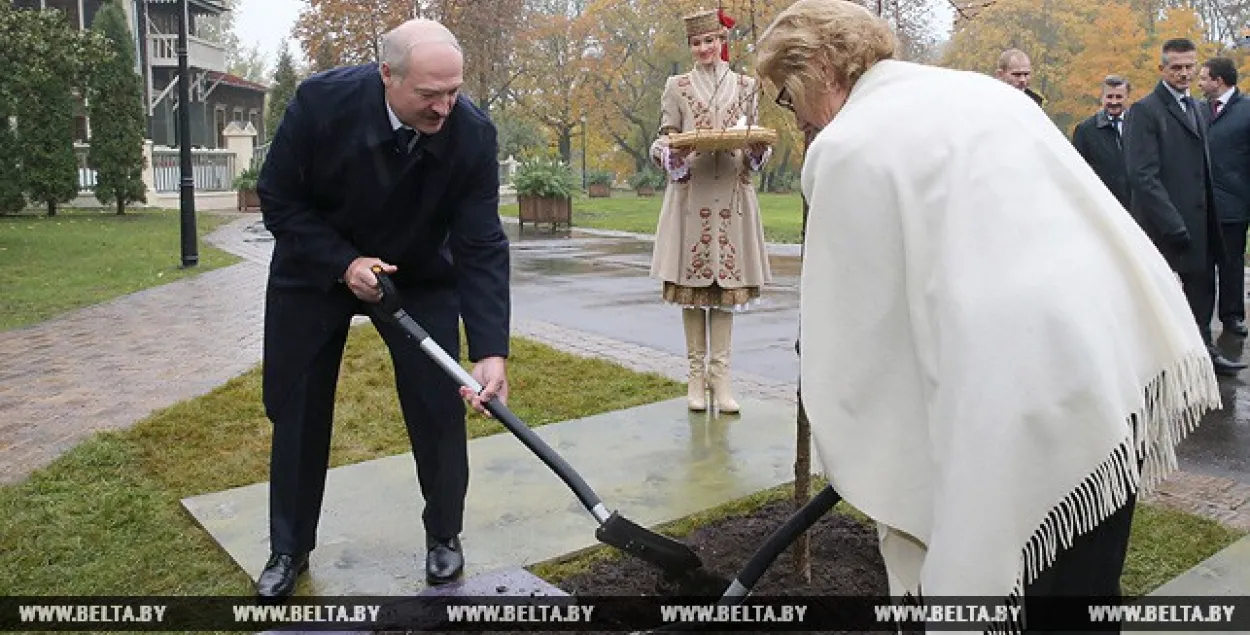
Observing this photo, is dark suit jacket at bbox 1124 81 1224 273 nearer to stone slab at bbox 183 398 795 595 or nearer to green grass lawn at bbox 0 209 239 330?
stone slab at bbox 183 398 795 595

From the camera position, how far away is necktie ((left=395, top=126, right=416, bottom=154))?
10.6 feet

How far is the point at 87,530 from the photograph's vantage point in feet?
13.0

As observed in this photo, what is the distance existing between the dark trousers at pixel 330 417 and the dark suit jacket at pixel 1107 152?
6.39 metres

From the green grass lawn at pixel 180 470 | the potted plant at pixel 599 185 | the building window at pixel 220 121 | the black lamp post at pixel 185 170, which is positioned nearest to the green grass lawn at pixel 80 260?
the black lamp post at pixel 185 170

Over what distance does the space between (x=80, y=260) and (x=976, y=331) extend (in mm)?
14874

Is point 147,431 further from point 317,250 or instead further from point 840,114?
point 840,114

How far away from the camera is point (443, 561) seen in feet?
11.5

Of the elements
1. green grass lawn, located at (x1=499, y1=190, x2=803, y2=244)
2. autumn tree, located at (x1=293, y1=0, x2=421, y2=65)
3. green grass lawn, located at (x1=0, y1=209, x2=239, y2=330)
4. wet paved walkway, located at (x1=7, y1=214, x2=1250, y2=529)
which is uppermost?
autumn tree, located at (x1=293, y1=0, x2=421, y2=65)

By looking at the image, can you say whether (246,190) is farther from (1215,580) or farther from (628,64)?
(1215,580)

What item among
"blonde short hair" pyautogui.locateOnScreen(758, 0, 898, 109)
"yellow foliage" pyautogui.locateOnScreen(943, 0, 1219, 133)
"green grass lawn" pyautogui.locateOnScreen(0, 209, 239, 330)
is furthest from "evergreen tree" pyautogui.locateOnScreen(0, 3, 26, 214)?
"yellow foliage" pyautogui.locateOnScreen(943, 0, 1219, 133)

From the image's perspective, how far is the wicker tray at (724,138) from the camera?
4805 mm

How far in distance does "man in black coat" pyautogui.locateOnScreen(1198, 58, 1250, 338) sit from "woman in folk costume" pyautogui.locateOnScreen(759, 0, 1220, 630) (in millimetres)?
6328

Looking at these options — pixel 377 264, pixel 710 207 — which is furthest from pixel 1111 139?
pixel 377 264

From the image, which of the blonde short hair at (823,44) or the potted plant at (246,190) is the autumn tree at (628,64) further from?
the blonde short hair at (823,44)
